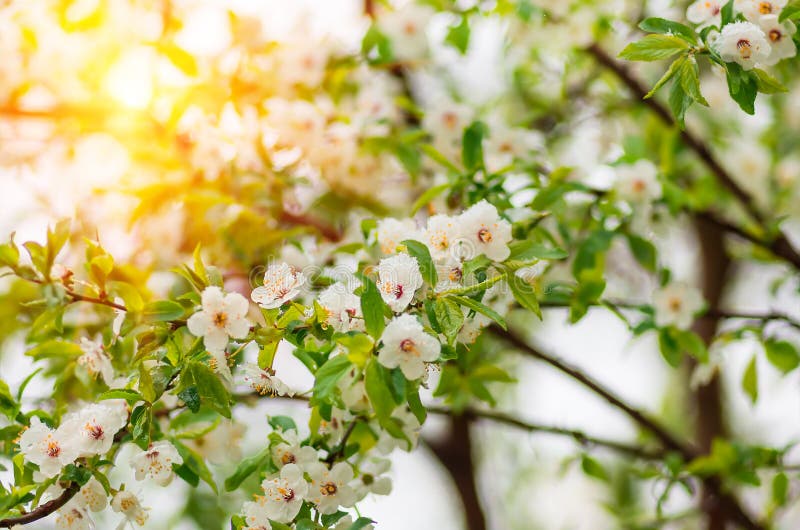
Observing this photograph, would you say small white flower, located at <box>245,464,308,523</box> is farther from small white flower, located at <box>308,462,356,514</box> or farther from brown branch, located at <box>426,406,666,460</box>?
brown branch, located at <box>426,406,666,460</box>

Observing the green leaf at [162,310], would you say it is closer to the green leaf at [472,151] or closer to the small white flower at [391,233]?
the small white flower at [391,233]

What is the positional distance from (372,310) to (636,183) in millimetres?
758

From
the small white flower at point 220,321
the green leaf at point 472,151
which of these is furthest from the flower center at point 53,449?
the green leaf at point 472,151

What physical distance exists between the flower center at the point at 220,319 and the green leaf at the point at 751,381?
96 cm

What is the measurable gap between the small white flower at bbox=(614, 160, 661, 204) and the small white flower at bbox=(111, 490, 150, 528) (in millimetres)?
920

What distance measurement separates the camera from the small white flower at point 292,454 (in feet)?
3.20

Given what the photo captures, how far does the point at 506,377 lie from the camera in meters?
1.22

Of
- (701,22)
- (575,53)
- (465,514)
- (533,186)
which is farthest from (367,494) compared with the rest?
(575,53)

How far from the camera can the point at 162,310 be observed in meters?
0.91

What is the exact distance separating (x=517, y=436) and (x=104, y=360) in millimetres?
1951

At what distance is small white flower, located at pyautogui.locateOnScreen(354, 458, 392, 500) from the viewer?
1.07 m

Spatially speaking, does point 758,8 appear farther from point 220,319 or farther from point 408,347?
point 220,319

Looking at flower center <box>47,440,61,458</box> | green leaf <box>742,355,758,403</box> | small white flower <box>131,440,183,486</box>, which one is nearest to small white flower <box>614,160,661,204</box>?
green leaf <box>742,355,758,403</box>

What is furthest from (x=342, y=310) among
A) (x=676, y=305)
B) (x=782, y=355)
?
(x=782, y=355)
